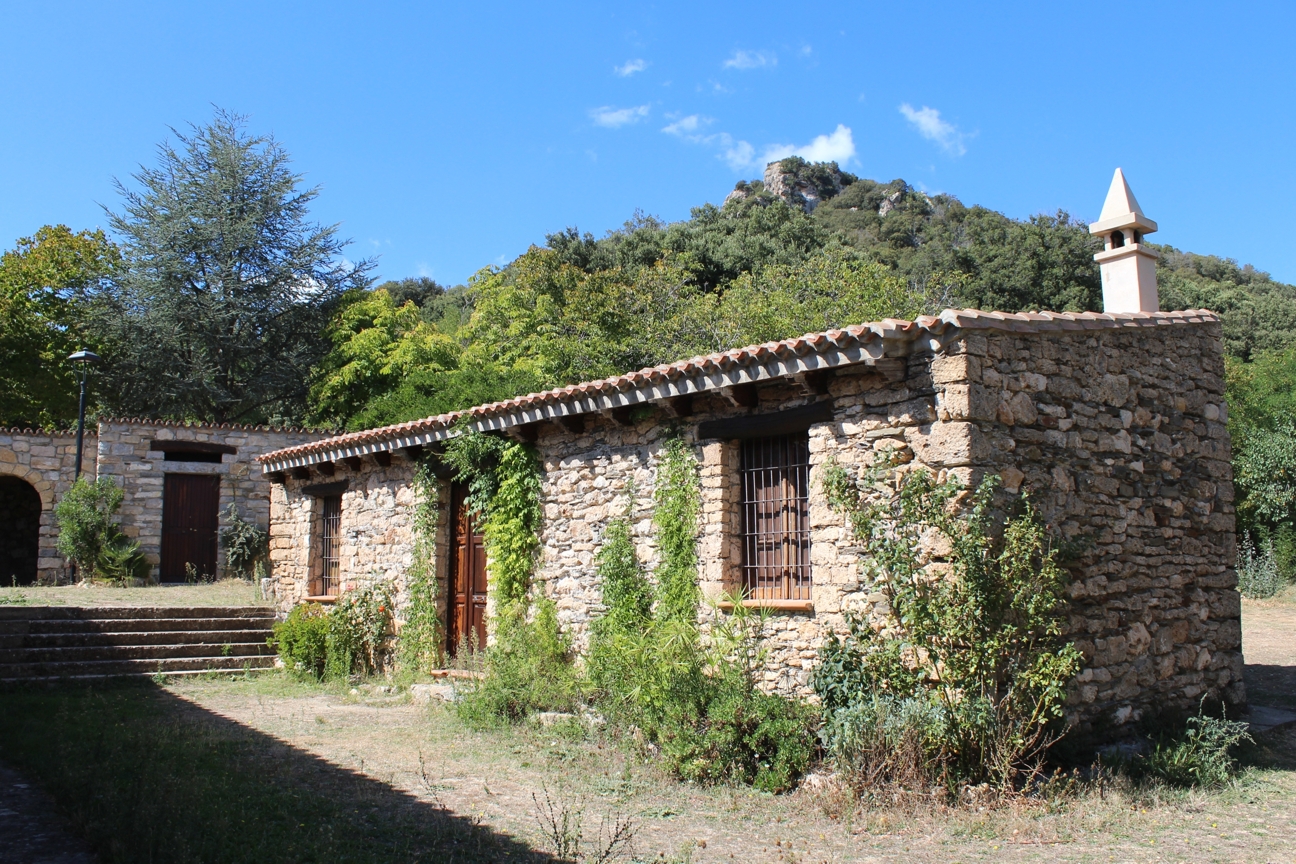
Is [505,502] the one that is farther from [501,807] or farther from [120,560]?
[120,560]

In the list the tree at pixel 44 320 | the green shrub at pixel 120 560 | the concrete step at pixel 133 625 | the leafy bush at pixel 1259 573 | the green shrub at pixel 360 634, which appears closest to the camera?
the concrete step at pixel 133 625

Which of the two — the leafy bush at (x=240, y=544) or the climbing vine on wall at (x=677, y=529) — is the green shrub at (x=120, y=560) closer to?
the leafy bush at (x=240, y=544)

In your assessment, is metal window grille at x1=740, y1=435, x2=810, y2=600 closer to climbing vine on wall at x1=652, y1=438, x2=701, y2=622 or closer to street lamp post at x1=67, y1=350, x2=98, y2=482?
climbing vine on wall at x1=652, y1=438, x2=701, y2=622

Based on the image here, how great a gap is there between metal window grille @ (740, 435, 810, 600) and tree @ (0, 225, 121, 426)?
22071 mm

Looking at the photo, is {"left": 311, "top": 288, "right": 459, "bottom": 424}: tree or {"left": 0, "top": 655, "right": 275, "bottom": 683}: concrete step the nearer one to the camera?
{"left": 0, "top": 655, "right": 275, "bottom": 683}: concrete step

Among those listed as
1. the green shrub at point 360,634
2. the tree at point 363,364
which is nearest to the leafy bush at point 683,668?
the green shrub at point 360,634

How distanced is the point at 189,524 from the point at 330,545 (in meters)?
5.83

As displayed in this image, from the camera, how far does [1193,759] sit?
654cm

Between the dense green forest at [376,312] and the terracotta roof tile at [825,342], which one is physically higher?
the dense green forest at [376,312]

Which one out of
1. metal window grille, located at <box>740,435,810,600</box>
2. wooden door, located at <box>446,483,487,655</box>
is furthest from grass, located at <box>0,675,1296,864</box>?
wooden door, located at <box>446,483,487,655</box>

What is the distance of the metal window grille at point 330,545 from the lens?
1297cm

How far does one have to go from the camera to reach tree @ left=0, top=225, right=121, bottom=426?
23.5 meters

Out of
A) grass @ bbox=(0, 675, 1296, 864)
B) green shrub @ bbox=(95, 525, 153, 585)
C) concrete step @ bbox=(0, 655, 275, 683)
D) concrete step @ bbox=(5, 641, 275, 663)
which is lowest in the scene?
grass @ bbox=(0, 675, 1296, 864)

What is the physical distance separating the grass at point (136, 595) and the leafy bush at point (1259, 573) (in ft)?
53.9
